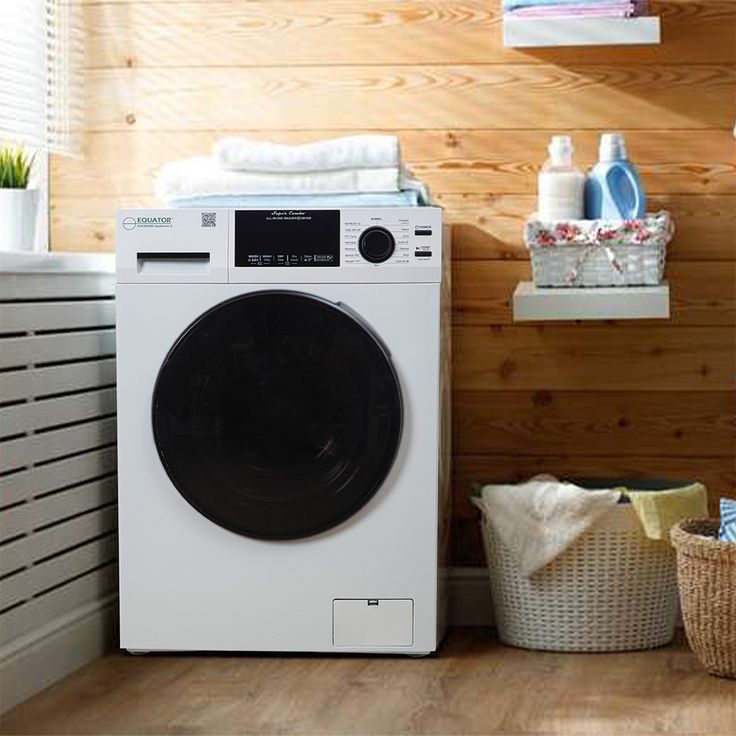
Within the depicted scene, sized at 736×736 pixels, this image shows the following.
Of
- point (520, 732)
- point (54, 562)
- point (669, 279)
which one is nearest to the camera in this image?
point (520, 732)

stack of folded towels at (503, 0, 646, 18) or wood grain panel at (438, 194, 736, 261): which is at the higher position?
stack of folded towels at (503, 0, 646, 18)

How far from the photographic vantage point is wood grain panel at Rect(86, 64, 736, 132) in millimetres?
3340

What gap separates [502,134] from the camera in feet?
11.1

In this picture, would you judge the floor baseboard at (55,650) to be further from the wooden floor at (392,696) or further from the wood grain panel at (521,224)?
the wood grain panel at (521,224)

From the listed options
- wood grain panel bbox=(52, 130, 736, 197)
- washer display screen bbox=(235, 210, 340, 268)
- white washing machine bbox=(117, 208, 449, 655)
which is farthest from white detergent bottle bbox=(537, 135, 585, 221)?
washer display screen bbox=(235, 210, 340, 268)

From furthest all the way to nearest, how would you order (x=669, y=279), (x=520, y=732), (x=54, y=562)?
(x=669, y=279)
(x=54, y=562)
(x=520, y=732)

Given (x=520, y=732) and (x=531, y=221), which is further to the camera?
(x=531, y=221)

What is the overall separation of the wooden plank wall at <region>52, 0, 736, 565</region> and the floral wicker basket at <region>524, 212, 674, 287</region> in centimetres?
25

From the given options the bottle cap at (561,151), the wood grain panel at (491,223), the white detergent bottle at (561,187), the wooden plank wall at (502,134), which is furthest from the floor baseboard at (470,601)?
the bottle cap at (561,151)

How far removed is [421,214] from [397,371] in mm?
309

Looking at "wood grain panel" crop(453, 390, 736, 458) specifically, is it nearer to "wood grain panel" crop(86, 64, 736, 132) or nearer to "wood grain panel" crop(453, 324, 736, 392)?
"wood grain panel" crop(453, 324, 736, 392)

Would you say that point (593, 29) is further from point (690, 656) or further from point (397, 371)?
point (690, 656)

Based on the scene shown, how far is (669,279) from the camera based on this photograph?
11.0 ft

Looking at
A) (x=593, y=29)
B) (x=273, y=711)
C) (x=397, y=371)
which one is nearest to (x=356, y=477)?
(x=397, y=371)
